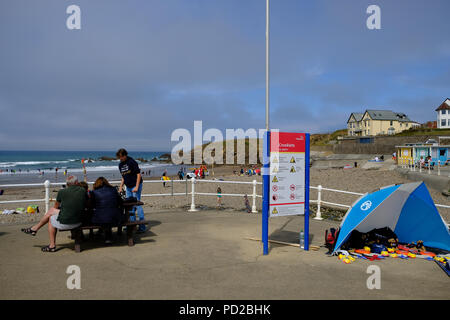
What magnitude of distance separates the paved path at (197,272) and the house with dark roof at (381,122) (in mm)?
78279

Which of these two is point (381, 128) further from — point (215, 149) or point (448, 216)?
point (448, 216)

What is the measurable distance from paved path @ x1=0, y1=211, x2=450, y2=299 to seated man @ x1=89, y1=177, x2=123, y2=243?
56 cm

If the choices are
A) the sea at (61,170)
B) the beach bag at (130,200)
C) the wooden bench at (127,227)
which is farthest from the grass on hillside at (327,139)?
the wooden bench at (127,227)

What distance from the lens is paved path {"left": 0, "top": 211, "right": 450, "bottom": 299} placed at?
405 centimetres

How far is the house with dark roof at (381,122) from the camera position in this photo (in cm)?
7794

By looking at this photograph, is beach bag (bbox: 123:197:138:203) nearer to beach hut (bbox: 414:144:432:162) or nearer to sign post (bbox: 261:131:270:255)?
sign post (bbox: 261:131:270:255)

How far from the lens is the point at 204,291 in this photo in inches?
161

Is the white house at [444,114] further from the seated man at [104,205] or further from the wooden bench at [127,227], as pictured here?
the seated man at [104,205]

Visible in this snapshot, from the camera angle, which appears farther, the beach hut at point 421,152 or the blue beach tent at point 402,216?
the beach hut at point 421,152

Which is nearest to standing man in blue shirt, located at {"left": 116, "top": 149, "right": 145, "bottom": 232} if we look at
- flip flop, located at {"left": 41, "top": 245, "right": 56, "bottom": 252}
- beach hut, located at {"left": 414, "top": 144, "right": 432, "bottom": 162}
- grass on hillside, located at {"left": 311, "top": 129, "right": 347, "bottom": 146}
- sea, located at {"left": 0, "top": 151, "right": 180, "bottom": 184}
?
flip flop, located at {"left": 41, "top": 245, "right": 56, "bottom": 252}

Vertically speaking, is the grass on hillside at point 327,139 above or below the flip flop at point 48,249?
above

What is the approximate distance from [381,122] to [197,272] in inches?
3313

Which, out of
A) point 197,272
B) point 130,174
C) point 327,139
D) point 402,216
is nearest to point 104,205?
point 130,174
